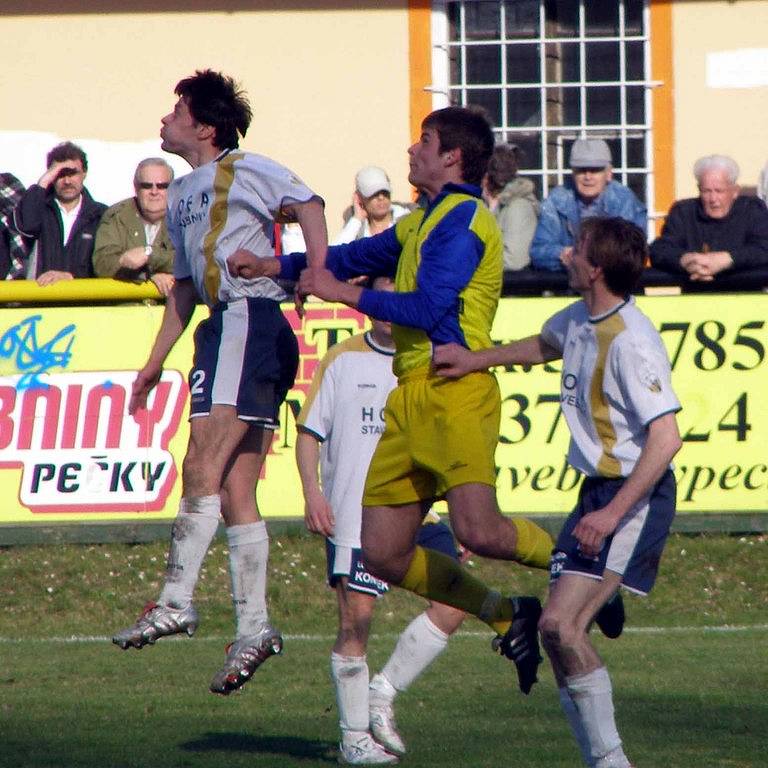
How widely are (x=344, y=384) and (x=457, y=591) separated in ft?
3.92

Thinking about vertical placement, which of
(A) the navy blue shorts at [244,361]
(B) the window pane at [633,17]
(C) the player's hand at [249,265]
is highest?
(B) the window pane at [633,17]

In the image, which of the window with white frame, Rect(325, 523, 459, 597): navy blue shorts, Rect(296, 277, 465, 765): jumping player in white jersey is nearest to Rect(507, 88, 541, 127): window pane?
the window with white frame

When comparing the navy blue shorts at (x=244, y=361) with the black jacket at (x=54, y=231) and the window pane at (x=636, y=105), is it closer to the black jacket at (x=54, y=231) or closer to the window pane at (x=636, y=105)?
the black jacket at (x=54, y=231)

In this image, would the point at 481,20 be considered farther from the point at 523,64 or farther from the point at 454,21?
the point at 523,64

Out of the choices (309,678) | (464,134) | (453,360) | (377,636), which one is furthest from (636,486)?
(377,636)

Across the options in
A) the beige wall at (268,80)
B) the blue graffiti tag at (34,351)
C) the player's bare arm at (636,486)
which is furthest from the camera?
the beige wall at (268,80)

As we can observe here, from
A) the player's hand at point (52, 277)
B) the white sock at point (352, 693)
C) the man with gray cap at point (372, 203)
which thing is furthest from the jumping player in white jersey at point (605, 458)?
the player's hand at point (52, 277)

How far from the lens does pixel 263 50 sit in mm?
18266

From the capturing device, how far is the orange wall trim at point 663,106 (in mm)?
18062

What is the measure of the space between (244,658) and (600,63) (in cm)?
1178

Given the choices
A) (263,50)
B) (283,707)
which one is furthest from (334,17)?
(283,707)

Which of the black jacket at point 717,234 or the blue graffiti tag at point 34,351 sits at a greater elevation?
the black jacket at point 717,234

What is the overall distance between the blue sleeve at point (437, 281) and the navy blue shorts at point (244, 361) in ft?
2.72

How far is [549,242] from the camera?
44.5 feet
